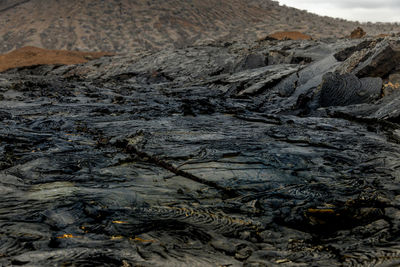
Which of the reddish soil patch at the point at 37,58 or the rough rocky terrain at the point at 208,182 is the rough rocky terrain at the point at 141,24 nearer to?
the reddish soil patch at the point at 37,58

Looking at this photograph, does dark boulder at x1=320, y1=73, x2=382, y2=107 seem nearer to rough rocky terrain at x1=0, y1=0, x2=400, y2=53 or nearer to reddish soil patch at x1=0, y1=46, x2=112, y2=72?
reddish soil patch at x1=0, y1=46, x2=112, y2=72

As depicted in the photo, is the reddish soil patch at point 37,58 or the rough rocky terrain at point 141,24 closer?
the reddish soil patch at point 37,58

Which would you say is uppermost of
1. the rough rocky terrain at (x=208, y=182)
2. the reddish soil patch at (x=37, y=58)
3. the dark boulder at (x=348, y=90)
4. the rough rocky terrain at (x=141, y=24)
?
the rough rocky terrain at (x=141, y=24)

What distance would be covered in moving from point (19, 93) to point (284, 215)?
779 cm

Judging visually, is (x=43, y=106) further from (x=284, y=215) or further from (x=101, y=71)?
(x=101, y=71)

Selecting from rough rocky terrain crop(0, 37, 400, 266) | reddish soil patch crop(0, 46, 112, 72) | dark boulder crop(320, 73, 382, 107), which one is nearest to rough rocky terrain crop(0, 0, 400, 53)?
reddish soil patch crop(0, 46, 112, 72)

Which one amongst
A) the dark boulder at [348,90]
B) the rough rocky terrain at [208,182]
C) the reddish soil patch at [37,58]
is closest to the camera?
the rough rocky terrain at [208,182]

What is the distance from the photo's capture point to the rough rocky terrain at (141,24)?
28.4 meters

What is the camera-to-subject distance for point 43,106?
21.2 ft

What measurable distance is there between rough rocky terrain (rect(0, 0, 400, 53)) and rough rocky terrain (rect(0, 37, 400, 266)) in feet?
72.4

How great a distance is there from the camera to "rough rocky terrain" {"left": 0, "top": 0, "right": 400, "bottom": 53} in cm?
2841

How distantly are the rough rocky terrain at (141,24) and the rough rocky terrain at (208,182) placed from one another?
869 inches

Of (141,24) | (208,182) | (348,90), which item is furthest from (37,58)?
(208,182)

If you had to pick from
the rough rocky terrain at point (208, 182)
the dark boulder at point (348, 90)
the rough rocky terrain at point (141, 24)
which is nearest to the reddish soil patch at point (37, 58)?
the rough rocky terrain at point (141, 24)
